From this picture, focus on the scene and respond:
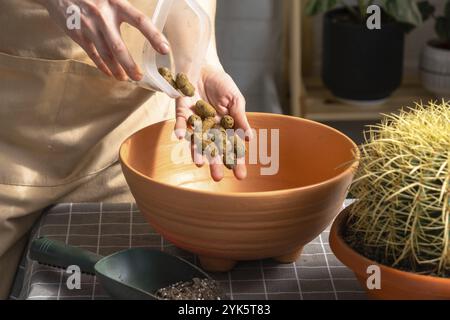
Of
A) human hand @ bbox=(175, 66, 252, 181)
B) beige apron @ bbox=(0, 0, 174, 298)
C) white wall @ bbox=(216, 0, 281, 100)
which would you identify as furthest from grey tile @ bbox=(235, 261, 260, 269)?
white wall @ bbox=(216, 0, 281, 100)

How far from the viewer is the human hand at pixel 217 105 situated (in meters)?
1.01

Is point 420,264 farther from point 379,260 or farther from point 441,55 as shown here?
point 441,55

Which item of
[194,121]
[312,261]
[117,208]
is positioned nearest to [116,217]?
[117,208]

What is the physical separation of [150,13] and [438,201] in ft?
1.99

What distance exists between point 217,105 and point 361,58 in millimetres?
1534

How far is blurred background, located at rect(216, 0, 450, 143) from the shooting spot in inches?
106

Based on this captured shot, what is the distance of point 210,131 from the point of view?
104 centimetres

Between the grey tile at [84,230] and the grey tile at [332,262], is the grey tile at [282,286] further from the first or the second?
the grey tile at [84,230]

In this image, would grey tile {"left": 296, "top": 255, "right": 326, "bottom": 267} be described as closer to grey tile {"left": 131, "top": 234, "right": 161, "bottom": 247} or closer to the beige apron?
grey tile {"left": 131, "top": 234, "right": 161, "bottom": 247}

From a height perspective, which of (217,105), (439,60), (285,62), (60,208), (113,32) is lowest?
(285,62)

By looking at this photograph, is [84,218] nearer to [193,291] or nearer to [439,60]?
[193,291]

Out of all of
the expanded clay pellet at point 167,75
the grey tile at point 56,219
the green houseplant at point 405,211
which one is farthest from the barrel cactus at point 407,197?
the grey tile at point 56,219

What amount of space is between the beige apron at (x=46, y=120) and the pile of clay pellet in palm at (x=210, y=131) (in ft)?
0.56
